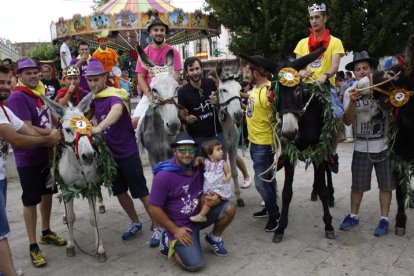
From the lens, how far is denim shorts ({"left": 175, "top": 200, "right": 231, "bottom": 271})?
3.75 metres

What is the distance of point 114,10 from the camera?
12.5 m

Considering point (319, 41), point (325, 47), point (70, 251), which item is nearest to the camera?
point (70, 251)

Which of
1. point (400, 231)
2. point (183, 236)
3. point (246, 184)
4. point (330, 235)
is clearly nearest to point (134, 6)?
point (246, 184)

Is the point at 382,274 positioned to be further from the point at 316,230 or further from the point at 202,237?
the point at 202,237

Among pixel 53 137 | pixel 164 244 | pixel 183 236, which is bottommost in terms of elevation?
pixel 164 244

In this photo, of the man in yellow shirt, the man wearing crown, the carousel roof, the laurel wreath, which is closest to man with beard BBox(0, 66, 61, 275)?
the man in yellow shirt

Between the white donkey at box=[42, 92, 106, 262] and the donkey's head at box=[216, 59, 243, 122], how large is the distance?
189cm

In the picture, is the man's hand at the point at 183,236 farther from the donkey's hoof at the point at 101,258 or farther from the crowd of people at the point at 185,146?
the donkey's hoof at the point at 101,258

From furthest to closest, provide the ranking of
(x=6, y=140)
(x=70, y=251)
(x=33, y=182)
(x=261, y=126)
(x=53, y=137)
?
1. (x=261, y=126)
2. (x=70, y=251)
3. (x=33, y=182)
4. (x=53, y=137)
5. (x=6, y=140)

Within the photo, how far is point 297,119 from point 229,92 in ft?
5.00

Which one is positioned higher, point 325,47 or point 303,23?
point 303,23

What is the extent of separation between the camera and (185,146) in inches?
149

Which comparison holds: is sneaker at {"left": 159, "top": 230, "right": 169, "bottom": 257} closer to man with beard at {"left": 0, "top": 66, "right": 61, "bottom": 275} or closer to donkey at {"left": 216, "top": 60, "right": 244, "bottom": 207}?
man with beard at {"left": 0, "top": 66, "right": 61, "bottom": 275}

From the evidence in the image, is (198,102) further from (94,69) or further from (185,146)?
(94,69)
